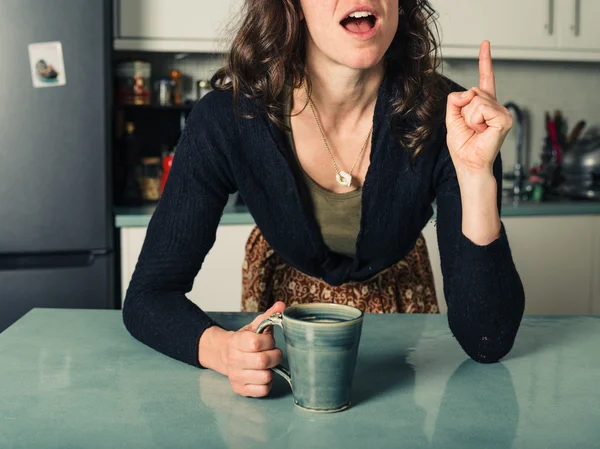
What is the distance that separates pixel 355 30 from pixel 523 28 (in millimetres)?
1863

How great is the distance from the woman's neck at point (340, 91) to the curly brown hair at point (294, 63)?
0.02 m

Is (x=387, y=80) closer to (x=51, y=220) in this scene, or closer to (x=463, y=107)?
(x=463, y=107)

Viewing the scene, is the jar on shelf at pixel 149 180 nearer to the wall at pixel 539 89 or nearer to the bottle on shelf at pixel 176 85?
the bottle on shelf at pixel 176 85

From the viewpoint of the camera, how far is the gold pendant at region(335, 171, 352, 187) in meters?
1.37

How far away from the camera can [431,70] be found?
4.52 ft

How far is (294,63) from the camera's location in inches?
54.4

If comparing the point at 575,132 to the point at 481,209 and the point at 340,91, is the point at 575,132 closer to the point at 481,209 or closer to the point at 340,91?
the point at 340,91

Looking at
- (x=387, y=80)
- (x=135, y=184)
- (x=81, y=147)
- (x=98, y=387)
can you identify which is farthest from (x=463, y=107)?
(x=135, y=184)

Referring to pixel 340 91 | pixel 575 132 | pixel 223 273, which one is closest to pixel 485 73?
pixel 340 91

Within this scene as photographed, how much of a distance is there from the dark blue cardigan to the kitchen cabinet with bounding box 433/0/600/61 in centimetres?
159

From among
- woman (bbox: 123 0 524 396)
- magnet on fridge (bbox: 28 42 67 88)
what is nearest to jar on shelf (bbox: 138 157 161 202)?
magnet on fridge (bbox: 28 42 67 88)

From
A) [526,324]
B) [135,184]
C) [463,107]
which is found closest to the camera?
[463,107]

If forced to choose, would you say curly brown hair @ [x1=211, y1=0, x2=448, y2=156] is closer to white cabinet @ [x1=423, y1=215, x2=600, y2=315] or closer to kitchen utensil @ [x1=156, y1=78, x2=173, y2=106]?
white cabinet @ [x1=423, y1=215, x2=600, y2=315]

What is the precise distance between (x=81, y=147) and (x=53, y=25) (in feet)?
1.22
